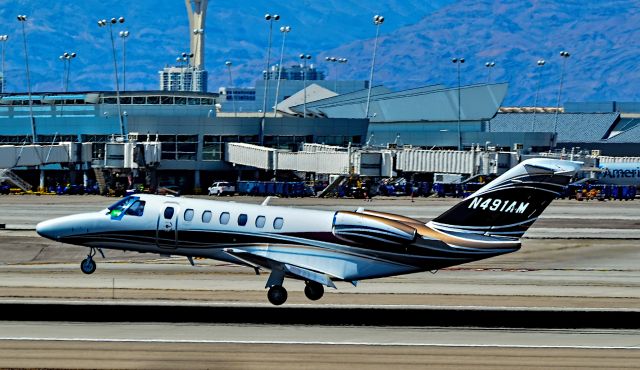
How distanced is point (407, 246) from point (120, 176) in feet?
355

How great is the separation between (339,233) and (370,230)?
3.81 feet

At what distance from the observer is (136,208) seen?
46688mm

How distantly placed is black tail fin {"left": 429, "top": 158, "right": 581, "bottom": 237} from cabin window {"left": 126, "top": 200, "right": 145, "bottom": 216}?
10629mm

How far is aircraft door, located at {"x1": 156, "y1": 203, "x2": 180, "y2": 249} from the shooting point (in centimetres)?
4600

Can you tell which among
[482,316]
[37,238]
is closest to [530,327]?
[482,316]

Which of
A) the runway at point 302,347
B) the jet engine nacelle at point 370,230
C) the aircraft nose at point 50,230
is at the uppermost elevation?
the jet engine nacelle at point 370,230

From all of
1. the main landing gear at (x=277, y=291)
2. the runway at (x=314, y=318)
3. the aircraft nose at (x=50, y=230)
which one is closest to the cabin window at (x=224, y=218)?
the main landing gear at (x=277, y=291)

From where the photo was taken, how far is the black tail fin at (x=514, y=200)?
42812 mm

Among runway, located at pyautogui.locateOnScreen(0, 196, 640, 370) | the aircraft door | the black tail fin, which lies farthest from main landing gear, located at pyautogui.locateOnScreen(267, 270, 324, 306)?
the black tail fin

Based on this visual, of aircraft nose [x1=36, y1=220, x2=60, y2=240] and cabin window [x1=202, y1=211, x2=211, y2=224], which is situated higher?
cabin window [x1=202, y1=211, x2=211, y2=224]

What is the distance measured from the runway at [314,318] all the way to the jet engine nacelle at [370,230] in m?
2.37

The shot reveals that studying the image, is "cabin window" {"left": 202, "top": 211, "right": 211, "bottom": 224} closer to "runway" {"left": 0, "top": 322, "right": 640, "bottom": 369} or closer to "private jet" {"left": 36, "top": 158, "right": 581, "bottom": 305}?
"private jet" {"left": 36, "top": 158, "right": 581, "bottom": 305}

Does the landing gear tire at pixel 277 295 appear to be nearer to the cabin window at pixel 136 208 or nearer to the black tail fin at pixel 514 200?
the black tail fin at pixel 514 200

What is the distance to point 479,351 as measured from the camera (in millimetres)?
36781
